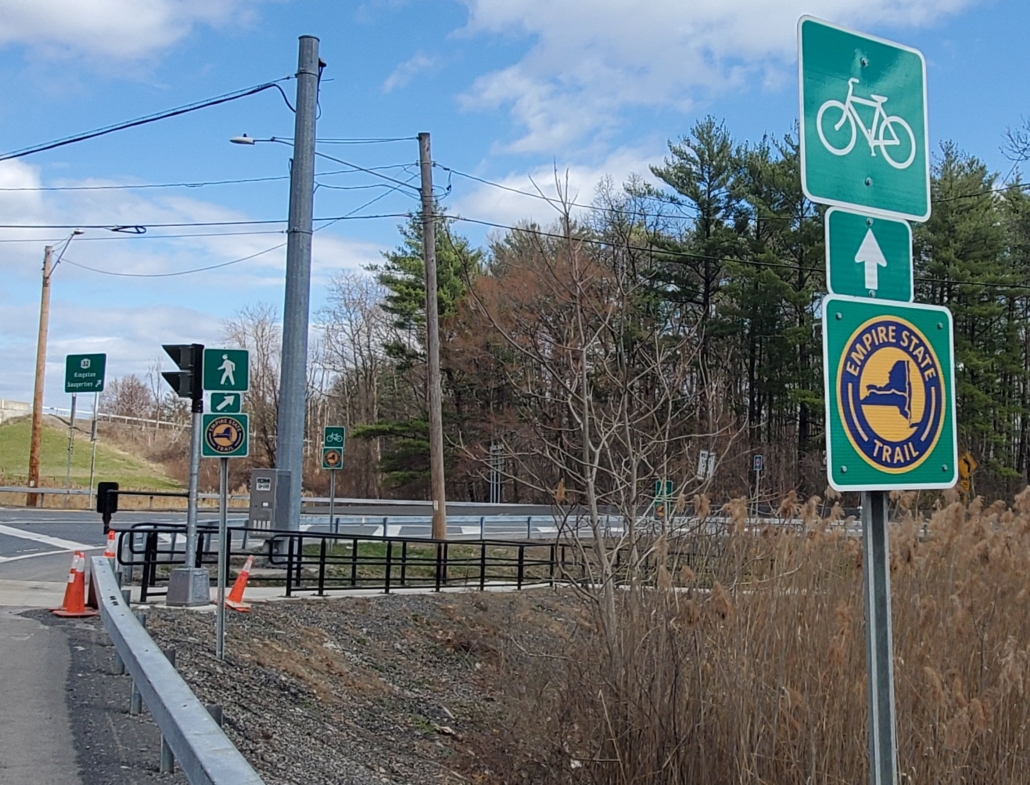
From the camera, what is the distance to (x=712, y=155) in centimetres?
4381

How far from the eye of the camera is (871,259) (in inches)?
117

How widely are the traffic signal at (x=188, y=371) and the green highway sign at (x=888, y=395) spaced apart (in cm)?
1007

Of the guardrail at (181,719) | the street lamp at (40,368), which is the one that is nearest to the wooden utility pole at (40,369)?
the street lamp at (40,368)

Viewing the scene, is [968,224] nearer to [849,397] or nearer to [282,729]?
[282,729]

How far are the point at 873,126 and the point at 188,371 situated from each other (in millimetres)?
10155

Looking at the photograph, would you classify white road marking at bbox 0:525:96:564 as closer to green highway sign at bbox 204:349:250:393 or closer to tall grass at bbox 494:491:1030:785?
green highway sign at bbox 204:349:250:393

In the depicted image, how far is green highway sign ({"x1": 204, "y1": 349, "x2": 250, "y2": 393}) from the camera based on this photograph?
11359mm

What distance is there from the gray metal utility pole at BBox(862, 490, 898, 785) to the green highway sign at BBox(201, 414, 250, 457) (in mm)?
8634

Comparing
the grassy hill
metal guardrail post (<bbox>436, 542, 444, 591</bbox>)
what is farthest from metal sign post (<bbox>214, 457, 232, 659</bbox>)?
the grassy hill

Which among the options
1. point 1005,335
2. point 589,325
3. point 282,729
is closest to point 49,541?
point 282,729

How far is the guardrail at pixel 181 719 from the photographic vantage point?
3.64m

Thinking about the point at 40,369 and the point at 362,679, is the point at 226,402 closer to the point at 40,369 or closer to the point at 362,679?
the point at 362,679

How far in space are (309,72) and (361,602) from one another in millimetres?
8757

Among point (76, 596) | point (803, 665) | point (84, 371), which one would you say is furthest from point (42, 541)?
point (803, 665)
